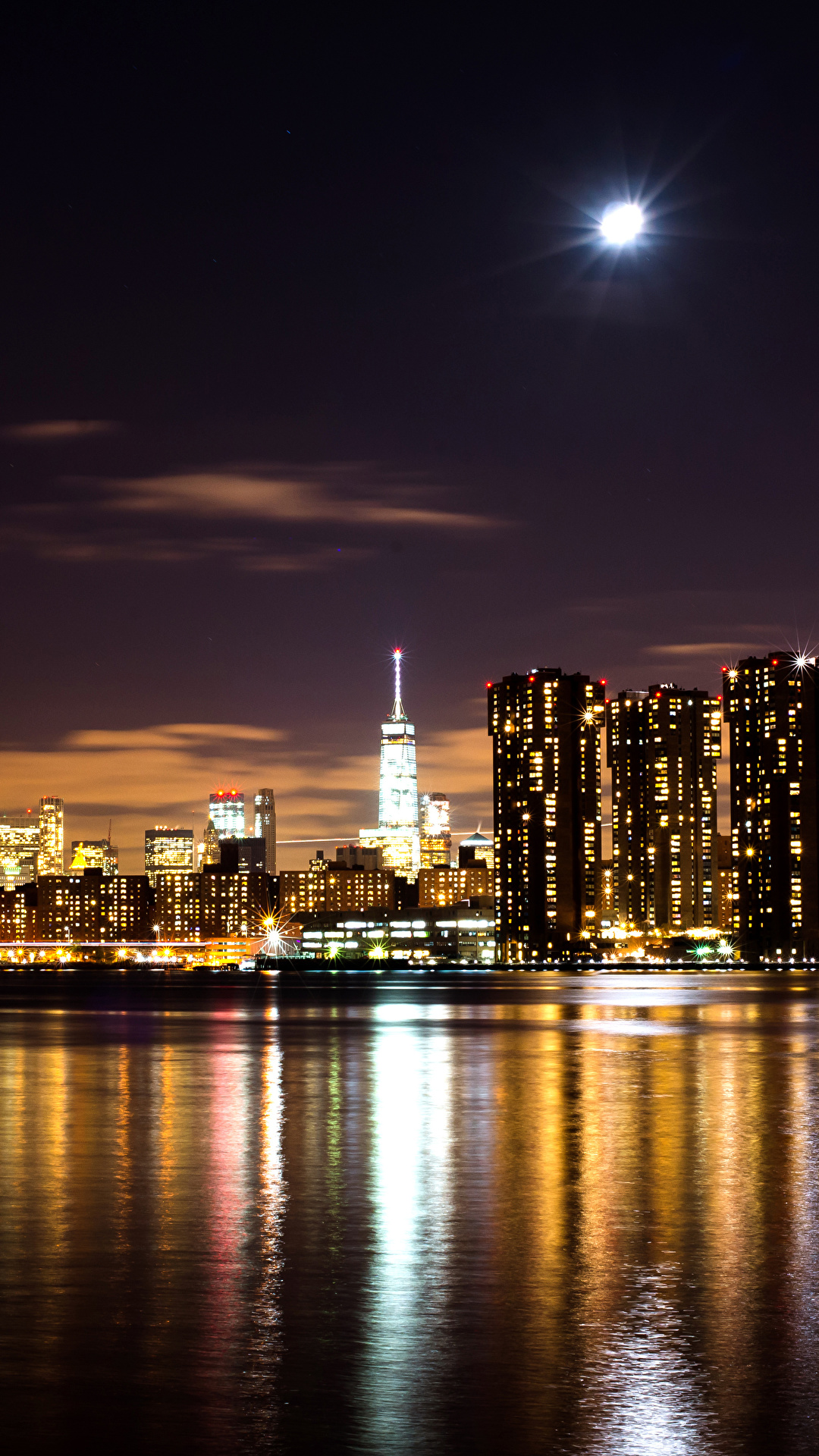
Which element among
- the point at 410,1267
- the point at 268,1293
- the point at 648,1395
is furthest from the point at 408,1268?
the point at 648,1395

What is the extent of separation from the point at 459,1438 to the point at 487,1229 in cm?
986

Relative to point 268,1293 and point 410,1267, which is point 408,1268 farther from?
point 268,1293

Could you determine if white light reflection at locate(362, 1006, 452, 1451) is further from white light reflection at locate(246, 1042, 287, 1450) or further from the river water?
white light reflection at locate(246, 1042, 287, 1450)

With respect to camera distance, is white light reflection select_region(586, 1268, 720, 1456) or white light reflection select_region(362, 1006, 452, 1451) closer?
white light reflection select_region(586, 1268, 720, 1456)

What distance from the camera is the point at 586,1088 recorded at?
48.0m

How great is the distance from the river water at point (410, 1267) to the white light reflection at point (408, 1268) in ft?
0.18

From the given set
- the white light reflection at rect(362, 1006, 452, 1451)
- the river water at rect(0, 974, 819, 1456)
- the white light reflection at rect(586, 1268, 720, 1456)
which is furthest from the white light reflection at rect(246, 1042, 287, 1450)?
the white light reflection at rect(586, 1268, 720, 1456)

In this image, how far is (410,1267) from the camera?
64.4 feet

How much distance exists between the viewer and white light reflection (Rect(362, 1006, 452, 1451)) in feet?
44.3

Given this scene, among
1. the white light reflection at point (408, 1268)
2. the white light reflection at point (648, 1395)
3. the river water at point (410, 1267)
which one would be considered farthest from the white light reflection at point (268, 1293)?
the white light reflection at point (648, 1395)

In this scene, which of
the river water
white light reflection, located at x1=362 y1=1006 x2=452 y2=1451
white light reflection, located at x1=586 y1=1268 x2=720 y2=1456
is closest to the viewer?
white light reflection, located at x1=586 y1=1268 x2=720 y2=1456

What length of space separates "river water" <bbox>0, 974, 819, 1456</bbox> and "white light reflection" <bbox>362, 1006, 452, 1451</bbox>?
5 cm

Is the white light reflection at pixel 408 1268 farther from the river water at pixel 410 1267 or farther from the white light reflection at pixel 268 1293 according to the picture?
the white light reflection at pixel 268 1293

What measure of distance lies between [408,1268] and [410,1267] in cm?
7
